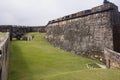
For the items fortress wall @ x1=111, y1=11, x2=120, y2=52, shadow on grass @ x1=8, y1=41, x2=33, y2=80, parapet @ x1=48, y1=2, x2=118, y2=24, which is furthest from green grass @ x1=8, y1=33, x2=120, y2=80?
parapet @ x1=48, y1=2, x2=118, y2=24

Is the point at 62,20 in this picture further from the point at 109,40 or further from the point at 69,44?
the point at 109,40

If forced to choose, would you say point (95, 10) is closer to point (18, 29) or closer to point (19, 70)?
point (19, 70)

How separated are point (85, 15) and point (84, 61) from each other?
367 cm

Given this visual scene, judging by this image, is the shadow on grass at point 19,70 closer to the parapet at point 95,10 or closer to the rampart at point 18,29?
the parapet at point 95,10

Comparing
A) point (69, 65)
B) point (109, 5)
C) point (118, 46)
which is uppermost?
point (109, 5)

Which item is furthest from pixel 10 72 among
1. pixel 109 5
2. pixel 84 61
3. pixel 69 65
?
pixel 109 5

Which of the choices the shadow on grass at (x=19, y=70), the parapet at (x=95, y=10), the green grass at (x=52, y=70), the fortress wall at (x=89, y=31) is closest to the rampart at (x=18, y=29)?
the fortress wall at (x=89, y=31)

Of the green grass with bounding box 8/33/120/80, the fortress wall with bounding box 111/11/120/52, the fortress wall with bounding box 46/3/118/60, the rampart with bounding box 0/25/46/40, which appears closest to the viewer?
the green grass with bounding box 8/33/120/80

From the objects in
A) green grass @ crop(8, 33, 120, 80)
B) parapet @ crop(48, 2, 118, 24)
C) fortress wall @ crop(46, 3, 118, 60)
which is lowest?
green grass @ crop(8, 33, 120, 80)

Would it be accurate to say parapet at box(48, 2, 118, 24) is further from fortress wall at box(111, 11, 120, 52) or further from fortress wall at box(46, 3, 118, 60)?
fortress wall at box(111, 11, 120, 52)

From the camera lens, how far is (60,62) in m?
11.8

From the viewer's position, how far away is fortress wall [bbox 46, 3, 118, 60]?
40.5ft

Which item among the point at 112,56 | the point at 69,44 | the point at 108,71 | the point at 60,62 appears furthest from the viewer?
the point at 69,44

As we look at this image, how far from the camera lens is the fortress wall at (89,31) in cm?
1234
